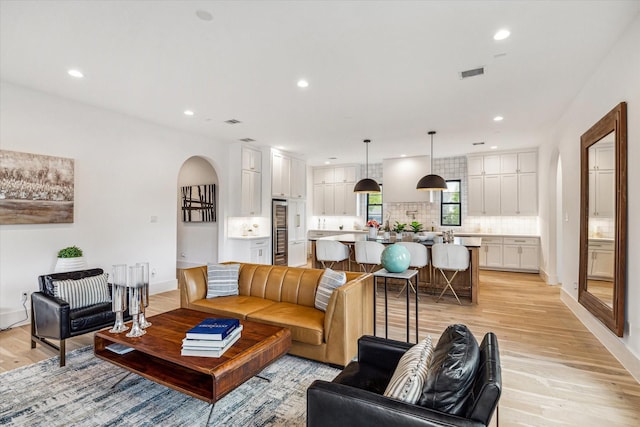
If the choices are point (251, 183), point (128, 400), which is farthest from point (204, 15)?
point (251, 183)

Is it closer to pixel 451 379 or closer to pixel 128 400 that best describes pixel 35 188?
pixel 128 400

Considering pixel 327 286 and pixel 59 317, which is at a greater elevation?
Answer: pixel 327 286

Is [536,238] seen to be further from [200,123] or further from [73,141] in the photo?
[73,141]

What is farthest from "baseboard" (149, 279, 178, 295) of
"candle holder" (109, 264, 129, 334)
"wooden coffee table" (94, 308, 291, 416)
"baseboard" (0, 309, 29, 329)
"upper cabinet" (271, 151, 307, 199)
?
"candle holder" (109, 264, 129, 334)

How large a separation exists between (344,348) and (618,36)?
3612 millimetres

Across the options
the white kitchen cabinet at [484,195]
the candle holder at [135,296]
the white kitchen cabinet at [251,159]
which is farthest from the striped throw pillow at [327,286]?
the white kitchen cabinet at [484,195]

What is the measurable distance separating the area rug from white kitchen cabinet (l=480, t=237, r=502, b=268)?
247 inches

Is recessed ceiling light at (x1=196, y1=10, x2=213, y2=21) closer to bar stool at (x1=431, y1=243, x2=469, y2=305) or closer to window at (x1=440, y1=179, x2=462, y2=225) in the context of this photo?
bar stool at (x1=431, y1=243, x2=469, y2=305)

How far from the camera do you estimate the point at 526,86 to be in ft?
12.8

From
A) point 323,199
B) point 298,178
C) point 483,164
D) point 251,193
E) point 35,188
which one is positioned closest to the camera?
point 35,188

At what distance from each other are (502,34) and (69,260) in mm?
5319

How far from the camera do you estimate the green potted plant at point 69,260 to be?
4.07m

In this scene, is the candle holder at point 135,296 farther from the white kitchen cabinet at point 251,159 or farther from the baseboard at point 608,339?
the white kitchen cabinet at point 251,159

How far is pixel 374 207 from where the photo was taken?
9836 mm
